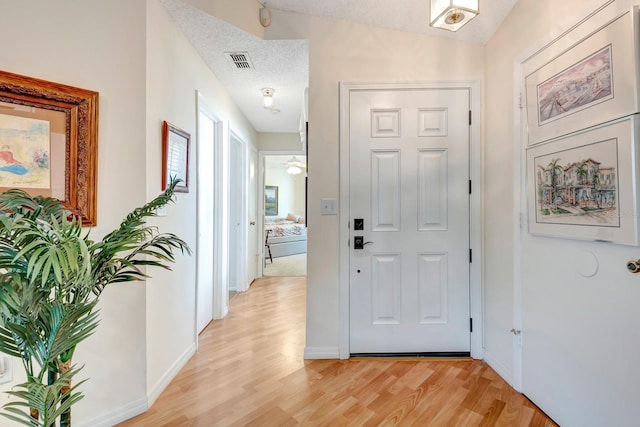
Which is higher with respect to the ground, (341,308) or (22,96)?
(22,96)

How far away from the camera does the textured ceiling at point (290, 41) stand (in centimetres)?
196

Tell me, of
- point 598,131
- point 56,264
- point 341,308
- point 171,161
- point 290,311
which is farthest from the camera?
point 290,311

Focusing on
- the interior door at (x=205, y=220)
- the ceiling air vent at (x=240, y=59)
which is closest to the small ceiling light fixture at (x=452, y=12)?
the ceiling air vent at (x=240, y=59)

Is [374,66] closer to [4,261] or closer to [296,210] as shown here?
[4,261]

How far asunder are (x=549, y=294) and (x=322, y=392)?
1.46m

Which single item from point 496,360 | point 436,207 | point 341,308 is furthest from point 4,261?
point 496,360

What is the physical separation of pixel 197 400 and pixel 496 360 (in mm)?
2013

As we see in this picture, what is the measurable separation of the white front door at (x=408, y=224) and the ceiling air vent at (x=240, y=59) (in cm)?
98

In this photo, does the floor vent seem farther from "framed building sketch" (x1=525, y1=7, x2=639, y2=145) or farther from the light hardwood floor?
"framed building sketch" (x1=525, y1=7, x2=639, y2=145)

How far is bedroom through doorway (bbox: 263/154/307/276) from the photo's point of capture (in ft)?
18.3

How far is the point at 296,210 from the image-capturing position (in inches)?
399

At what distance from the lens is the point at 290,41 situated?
223 centimetres

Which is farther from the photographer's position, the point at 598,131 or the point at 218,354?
the point at 218,354

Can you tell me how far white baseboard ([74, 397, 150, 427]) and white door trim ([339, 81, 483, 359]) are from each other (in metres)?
1.31
